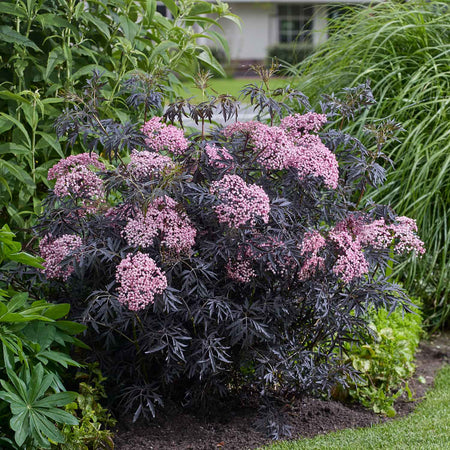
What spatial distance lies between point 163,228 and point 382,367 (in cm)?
136

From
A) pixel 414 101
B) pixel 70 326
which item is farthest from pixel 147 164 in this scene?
pixel 414 101

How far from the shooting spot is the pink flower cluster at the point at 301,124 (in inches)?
106

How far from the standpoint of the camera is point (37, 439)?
2.26 m

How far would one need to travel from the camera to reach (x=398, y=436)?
2732 millimetres

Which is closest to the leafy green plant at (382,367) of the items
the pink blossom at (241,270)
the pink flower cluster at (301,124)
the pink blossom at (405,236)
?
the pink blossom at (405,236)

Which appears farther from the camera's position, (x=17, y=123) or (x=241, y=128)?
(x=17, y=123)

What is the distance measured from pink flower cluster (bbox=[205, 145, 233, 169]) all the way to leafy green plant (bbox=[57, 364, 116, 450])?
3.00 ft

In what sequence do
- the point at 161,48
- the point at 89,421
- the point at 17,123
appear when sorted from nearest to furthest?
the point at 89,421
the point at 17,123
the point at 161,48

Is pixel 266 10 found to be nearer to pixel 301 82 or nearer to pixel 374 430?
pixel 301 82

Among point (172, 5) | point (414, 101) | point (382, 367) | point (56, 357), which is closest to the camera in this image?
point (56, 357)

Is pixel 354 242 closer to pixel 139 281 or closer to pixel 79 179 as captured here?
pixel 139 281

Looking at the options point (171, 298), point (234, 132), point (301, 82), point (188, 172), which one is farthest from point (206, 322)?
point (301, 82)

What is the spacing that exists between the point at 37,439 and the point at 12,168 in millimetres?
1249

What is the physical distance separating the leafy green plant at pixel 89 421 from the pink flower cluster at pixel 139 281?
47 cm
